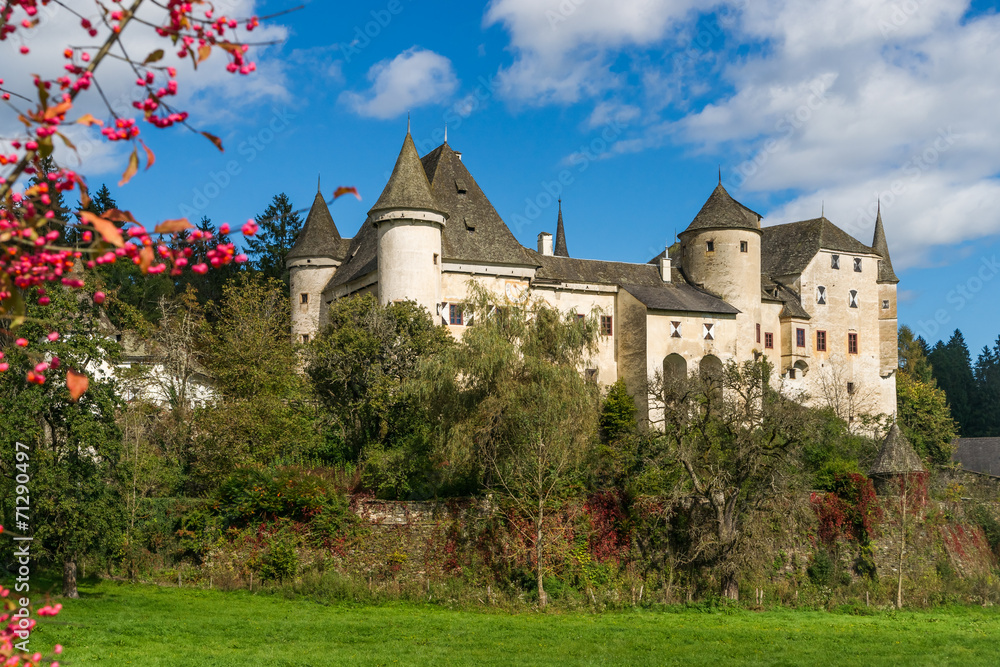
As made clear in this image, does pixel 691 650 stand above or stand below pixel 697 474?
below

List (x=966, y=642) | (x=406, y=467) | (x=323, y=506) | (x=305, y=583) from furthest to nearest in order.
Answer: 1. (x=406, y=467)
2. (x=323, y=506)
3. (x=305, y=583)
4. (x=966, y=642)

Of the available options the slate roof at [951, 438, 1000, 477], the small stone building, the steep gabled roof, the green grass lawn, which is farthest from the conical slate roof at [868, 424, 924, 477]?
the slate roof at [951, 438, 1000, 477]

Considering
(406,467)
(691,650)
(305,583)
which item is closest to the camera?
(691,650)

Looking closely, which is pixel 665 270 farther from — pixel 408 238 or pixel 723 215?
pixel 408 238

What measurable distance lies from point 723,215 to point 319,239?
20976 millimetres

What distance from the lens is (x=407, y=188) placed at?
40969 millimetres

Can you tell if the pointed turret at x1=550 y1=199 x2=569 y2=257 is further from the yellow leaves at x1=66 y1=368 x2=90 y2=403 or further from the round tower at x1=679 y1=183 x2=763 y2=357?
the yellow leaves at x1=66 y1=368 x2=90 y2=403

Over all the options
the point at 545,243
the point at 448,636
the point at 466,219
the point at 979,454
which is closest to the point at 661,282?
the point at 545,243

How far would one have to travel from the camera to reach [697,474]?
31.2 metres

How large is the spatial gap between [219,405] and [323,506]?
7.25 m

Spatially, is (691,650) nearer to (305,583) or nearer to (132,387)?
(305,583)

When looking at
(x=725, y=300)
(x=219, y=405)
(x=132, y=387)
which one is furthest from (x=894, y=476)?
(x=132, y=387)

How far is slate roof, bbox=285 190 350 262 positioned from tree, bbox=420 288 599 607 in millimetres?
20490

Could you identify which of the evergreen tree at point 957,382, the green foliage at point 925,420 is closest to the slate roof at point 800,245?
the green foliage at point 925,420
